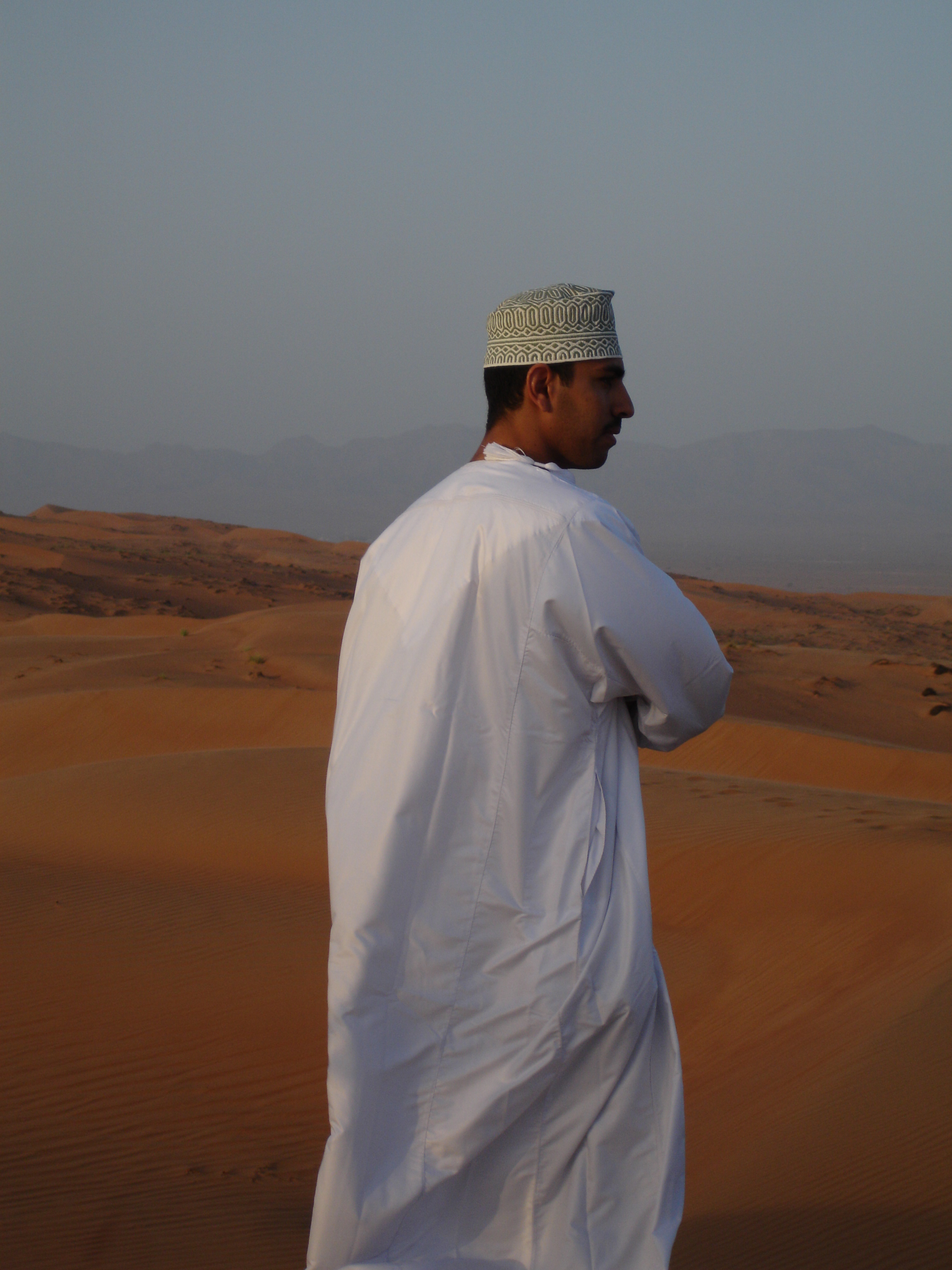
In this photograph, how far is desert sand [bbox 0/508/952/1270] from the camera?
11.3ft

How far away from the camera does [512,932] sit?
6.34 ft

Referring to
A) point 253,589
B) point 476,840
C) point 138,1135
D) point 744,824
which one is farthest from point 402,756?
point 253,589

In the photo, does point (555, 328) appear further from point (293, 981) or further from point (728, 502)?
point (728, 502)

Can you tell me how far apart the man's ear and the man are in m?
0.26

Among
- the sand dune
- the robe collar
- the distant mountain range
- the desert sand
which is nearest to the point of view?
the robe collar

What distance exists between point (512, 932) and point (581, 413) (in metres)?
0.97

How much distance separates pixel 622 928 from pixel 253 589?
91.9 feet

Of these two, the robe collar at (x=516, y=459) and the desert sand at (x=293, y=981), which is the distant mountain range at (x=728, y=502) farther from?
the robe collar at (x=516, y=459)

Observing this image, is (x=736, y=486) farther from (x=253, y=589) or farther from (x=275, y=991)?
(x=275, y=991)

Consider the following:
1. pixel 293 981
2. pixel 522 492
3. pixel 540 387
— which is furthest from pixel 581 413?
pixel 293 981

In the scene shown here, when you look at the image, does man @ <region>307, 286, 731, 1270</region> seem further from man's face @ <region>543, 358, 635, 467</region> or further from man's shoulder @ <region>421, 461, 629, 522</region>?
man's face @ <region>543, 358, 635, 467</region>

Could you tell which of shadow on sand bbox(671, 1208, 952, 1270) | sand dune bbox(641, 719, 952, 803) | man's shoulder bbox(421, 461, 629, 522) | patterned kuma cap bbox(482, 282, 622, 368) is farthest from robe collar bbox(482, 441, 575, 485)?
sand dune bbox(641, 719, 952, 803)

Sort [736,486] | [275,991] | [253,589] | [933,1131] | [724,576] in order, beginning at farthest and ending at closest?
1. [736,486]
2. [724,576]
3. [253,589]
4. [275,991]
5. [933,1131]

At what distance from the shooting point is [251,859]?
7.43m
